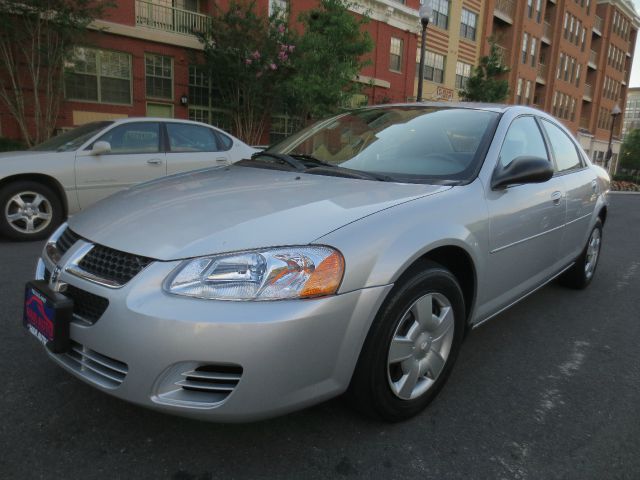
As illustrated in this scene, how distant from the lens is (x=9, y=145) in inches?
456

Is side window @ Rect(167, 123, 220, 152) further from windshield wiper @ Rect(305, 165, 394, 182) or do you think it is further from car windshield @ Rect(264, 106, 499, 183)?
windshield wiper @ Rect(305, 165, 394, 182)

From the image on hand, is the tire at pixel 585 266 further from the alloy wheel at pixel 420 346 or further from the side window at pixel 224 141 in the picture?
the side window at pixel 224 141

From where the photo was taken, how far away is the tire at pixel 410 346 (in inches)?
76.5

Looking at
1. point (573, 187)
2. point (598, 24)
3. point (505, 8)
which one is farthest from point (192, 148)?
point (598, 24)

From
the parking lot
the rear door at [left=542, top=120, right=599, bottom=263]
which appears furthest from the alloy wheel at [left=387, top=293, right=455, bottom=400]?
the rear door at [left=542, top=120, right=599, bottom=263]

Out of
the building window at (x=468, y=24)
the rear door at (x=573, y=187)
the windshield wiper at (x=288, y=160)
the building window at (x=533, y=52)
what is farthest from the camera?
the building window at (x=533, y=52)

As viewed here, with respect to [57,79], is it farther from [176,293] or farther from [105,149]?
[176,293]

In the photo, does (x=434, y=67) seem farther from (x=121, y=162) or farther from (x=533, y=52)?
(x=121, y=162)

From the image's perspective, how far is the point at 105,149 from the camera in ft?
18.4

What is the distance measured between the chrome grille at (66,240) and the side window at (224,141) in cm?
468

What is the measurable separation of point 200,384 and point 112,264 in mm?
Result: 567

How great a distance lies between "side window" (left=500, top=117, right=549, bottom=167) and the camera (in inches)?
112

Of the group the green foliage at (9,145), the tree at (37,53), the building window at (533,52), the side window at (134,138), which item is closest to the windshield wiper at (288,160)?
the side window at (134,138)

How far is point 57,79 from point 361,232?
43.0 feet
